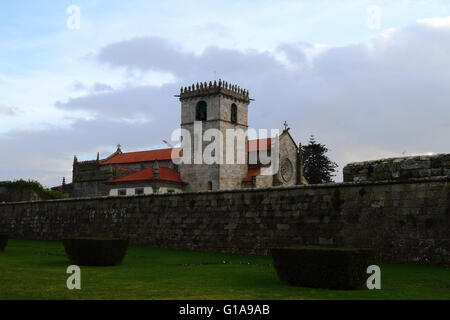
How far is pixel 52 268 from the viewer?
Answer: 14.6m

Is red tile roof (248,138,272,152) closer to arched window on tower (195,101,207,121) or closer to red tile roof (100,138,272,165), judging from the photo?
red tile roof (100,138,272,165)

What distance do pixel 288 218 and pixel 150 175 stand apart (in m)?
42.1

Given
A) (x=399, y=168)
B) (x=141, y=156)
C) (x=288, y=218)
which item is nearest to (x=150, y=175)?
(x=141, y=156)

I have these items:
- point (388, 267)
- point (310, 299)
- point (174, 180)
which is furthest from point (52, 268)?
point (174, 180)

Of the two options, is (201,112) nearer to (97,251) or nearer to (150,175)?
(150,175)

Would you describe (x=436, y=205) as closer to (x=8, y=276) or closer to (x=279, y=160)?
(x=8, y=276)

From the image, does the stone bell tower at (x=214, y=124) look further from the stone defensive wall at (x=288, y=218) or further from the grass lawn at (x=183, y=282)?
the grass lawn at (x=183, y=282)

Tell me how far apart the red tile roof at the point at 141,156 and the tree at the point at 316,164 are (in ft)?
77.3

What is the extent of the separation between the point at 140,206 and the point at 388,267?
13583 mm

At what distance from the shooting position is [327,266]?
1049 centimetres

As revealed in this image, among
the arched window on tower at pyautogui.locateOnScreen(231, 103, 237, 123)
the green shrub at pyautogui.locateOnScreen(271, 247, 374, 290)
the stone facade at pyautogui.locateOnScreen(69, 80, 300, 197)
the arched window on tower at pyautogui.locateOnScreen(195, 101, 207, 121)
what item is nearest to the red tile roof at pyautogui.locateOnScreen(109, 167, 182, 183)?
the stone facade at pyautogui.locateOnScreen(69, 80, 300, 197)

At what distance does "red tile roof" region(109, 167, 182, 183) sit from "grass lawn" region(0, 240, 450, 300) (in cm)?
4279

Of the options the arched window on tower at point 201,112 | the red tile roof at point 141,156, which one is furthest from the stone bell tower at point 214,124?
the red tile roof at point 141,156

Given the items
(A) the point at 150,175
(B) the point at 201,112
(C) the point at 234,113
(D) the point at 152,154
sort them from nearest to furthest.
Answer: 1. (A) the point at 150,175
2. (B) the point at 201,112
3. (C) the point at 234,113
4. (D) the point at 152,154
